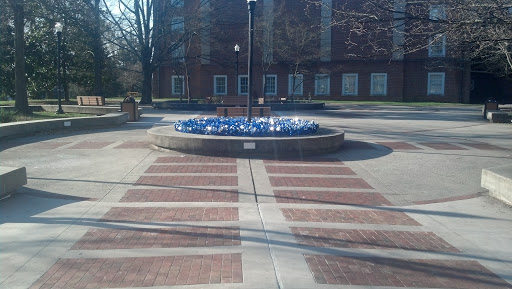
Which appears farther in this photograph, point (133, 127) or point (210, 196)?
point (133, 127)

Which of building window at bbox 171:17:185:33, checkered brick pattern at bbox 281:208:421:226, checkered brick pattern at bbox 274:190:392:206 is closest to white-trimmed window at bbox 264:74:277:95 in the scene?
building window at bbox 171:17:185:33

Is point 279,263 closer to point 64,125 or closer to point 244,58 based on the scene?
point 64,125

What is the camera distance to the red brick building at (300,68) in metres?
40.2

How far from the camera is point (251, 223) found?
6609 mm

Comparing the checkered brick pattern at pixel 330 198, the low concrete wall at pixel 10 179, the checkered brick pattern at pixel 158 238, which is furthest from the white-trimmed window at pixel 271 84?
the checkered brick pattern at pixel 158 238

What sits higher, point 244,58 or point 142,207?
point 244,58

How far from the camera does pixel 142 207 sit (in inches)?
292

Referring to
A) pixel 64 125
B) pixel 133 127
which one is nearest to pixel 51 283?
pixel 64 125

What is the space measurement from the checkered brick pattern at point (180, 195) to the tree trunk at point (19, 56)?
1503 cm

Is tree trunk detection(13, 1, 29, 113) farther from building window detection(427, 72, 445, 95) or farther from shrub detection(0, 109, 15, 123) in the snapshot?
building window detection(427, 72, 445, 95)

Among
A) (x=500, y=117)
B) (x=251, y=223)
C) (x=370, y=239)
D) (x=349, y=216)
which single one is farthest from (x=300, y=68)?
(x=370, y=239)

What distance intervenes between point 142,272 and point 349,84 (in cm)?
4265

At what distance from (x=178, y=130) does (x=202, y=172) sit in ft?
13.5

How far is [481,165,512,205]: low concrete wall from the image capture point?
7.78m
